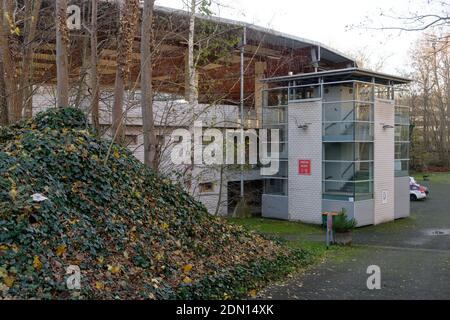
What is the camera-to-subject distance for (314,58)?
2970cm

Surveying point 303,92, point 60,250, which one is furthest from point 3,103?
point 303,92

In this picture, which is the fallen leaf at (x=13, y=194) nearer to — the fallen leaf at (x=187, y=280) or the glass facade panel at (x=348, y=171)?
the fallen leaf at (x=187, y=280)

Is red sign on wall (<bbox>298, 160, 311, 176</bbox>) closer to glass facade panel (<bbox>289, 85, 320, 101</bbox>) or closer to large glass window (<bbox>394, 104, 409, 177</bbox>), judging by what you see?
glass facade panel (<bbox>289, 85, 320, 101</bbox>)

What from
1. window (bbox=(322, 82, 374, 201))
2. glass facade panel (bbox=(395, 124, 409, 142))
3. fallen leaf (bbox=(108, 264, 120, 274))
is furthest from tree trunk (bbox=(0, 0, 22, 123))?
glass facade panel (bbox=(395, 124, 409, 142))

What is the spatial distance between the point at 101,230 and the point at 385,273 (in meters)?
6.98

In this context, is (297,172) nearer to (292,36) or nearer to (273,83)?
(273,83)

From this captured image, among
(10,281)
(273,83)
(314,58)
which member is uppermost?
(314,58)

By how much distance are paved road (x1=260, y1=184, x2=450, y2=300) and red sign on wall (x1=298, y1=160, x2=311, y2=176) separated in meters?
3.98

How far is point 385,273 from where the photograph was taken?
453 inches

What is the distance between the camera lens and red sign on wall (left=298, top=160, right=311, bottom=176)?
23.8m

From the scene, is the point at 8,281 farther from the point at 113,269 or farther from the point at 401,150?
the point at 401,150

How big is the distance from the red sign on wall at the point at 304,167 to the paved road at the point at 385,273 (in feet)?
13.1
